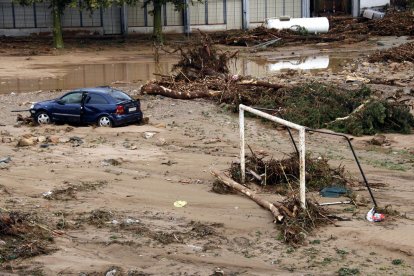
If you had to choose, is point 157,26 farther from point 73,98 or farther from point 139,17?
point 73,98

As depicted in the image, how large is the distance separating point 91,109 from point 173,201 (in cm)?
827

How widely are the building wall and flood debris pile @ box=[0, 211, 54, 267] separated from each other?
36340 millimetres

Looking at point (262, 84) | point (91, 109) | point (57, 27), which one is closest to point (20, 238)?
point (91, 109)

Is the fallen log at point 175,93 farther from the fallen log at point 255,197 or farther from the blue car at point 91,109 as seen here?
the fallen log at point 255,197

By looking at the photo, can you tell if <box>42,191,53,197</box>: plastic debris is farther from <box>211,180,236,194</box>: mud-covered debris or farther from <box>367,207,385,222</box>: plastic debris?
<box>367,207,385,222</box>: plastic debris

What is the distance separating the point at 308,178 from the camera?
1455 cm

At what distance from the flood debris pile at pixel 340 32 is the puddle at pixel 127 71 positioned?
5.44 metres

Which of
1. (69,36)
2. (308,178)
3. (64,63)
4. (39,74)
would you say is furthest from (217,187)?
(69,36)

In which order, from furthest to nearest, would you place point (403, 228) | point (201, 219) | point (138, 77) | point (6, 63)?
point (6, 63), point (138, 77), point (201, 219), point (403, 228)

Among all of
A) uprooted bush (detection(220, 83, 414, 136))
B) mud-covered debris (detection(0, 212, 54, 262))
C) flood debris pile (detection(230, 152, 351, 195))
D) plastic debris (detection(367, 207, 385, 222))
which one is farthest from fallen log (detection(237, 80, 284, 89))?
mud-covered debris (detection(0, 212, 54, 262))

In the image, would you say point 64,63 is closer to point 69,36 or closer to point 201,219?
point 69,36

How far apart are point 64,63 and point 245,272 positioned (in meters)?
29.5

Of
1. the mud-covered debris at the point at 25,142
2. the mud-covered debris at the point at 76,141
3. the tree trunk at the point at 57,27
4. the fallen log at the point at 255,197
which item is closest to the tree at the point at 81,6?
the tree trunk at the point at 57,27

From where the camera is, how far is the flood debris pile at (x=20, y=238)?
1072 cm
